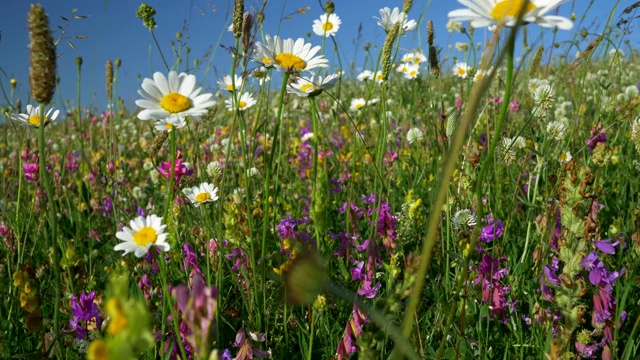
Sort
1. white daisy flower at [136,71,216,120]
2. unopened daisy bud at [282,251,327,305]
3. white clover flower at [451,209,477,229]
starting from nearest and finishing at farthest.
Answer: unopened daisy bud at [282,251,327,305] → white daisy flower at [136,71,216,120] → white clover flower at [451,209,477,229]

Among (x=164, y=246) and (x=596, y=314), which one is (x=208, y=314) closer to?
(x=164, y=246)

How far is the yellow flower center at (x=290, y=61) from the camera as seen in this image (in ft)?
4.77

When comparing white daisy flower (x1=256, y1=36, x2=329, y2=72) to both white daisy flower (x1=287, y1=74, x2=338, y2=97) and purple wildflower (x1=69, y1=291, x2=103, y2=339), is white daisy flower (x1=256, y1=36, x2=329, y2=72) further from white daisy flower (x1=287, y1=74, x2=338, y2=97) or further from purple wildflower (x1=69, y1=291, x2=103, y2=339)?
purple wildflower (x1=69, y1=291, x2=103, y2=339)

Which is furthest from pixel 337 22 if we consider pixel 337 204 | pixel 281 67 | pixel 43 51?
pixel 43 51

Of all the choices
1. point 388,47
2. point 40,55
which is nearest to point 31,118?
point 40,55

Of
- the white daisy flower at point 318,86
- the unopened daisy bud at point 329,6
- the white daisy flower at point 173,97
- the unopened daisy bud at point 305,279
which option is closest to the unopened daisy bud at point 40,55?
the white daisy flower at point 173,97

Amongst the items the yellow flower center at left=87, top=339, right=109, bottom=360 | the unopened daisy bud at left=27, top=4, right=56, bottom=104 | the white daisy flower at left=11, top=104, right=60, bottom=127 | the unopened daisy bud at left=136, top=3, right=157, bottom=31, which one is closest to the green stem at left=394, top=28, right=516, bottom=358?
the yellow flower center at left=87, top=339, right=109, bottom=360

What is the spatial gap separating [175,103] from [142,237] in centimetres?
33

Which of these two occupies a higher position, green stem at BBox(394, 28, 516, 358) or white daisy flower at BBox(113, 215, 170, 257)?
green stem at BBox(394, 28, 516, 358)

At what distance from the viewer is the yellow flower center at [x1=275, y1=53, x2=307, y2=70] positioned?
4.77ft

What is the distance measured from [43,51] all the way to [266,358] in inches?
35.5

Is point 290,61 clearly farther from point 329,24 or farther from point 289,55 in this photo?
point 329,24

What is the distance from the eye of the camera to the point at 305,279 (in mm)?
372

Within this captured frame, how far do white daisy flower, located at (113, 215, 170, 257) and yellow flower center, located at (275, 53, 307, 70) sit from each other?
1.74 feet
